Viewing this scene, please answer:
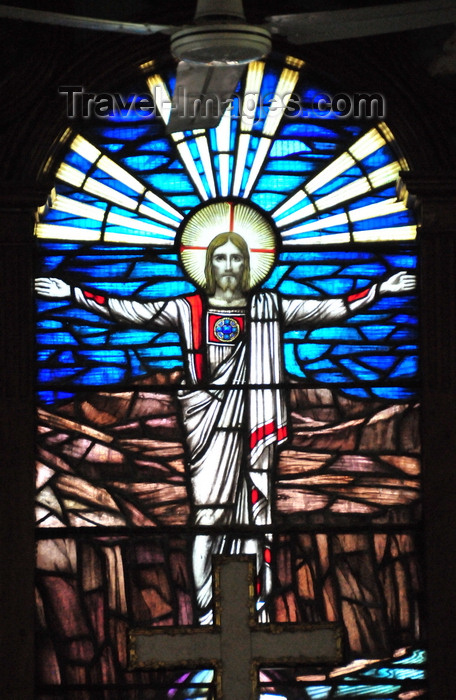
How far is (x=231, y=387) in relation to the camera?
6.13 metres

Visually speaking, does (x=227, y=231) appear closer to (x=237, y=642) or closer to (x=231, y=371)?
(x=231, y=371)

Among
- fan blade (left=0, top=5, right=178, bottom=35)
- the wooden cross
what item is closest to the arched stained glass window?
the wooden cross

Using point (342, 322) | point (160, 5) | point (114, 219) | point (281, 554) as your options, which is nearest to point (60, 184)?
point (114, 219)

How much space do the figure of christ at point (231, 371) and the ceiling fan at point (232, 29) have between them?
1365mm

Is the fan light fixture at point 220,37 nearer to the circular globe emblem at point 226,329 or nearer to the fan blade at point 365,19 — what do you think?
the fan blade at point 365,19

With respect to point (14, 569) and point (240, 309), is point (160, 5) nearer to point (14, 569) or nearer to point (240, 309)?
point (240, 309)

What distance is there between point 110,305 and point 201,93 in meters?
1.61

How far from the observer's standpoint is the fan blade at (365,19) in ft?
13.7

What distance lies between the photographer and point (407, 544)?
6.05 metres

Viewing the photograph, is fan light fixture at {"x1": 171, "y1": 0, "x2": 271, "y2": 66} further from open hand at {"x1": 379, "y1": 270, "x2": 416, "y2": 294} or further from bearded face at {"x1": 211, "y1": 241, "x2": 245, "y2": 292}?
open hand at {"x1": 379, "y1": 270, "x2": 416, "y2": 294}

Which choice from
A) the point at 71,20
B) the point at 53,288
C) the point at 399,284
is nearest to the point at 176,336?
the point at 53,288

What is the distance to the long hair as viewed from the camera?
20.2 feet

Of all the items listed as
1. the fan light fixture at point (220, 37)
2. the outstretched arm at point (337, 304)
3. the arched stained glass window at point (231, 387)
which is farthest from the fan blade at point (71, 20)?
the outstretched arm at point (337, 304)

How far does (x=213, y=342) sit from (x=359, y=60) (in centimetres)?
135
